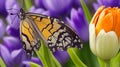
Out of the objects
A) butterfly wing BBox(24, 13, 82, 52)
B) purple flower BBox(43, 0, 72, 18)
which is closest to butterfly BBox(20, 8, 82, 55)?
butterfly wing BBox(24, 13, 82, 52)

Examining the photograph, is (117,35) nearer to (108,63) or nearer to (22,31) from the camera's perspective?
(108,63)

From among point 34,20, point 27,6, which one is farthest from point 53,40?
point 27,6

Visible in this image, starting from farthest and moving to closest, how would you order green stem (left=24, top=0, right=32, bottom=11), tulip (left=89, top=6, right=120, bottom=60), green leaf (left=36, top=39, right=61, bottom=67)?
1. green stem (left=24, top=0, right=32, bottom=11)
2. green leaf (left=36, top=39, right=61, bottom=67)
3. tulip (left=89, top=6, right=120, bottom=60)

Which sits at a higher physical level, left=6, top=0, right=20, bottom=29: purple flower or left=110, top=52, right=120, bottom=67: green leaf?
left=6, top=0, right=20, bottom=29: purple flower

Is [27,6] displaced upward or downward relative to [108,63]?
upward

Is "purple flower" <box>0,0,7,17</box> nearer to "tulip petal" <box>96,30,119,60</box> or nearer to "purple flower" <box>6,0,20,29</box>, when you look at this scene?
"purple flower" <box>6,0,20,29</box>

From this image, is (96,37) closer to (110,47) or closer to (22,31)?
(110,47)

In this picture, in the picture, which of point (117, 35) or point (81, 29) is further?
point (81, 29)

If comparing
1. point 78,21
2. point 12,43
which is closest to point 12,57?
point 12,43

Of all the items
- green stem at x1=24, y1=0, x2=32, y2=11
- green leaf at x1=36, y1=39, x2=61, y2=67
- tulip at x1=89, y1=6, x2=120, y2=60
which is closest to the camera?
tulip at x1=89, y1=6, x2=120, y2=60
